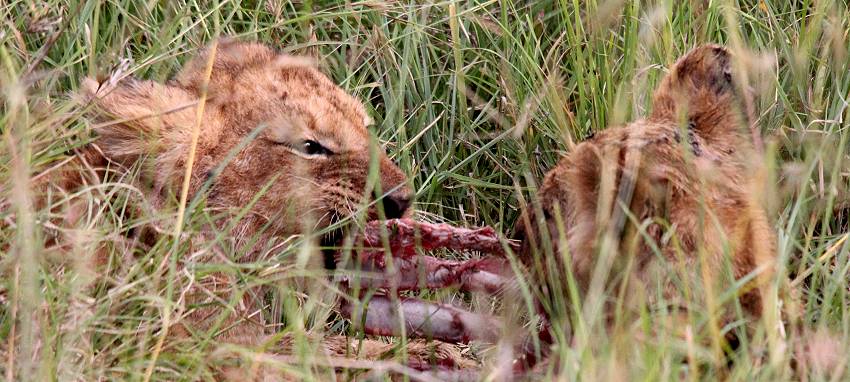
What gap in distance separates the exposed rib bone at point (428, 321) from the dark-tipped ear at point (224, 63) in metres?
0.89

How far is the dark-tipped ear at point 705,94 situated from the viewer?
3023 millimetres

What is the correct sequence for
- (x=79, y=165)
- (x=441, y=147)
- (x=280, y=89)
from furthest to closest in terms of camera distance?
(x=441, y=147), (x=280, y=89), (x=79, y=165)

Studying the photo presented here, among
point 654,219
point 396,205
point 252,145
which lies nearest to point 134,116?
point 252,145

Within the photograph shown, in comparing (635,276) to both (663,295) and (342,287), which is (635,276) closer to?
(663,295)

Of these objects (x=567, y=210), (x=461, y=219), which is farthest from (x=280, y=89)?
(x=567, y=210)

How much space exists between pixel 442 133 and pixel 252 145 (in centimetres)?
113

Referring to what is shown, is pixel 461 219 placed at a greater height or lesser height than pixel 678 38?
lesser

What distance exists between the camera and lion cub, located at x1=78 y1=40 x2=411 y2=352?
11.8 ft

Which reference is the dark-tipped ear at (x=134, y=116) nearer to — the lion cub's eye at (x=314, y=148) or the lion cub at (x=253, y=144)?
the lion cub at (x=253, y=144)

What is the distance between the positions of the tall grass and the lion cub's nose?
0.26 metres

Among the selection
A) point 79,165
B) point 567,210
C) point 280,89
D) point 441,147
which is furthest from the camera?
point 441,147

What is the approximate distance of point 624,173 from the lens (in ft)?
8.64

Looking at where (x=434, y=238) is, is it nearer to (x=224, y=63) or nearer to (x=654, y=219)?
(x=654, y=219)

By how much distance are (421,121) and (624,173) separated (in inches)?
85.2
